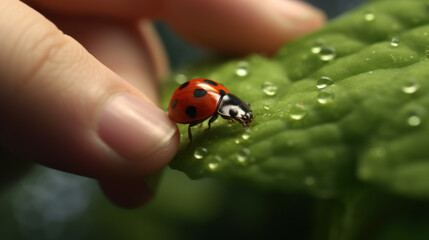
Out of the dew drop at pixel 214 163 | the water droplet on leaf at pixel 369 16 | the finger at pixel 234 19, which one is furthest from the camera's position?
the finger at pixel 234 19

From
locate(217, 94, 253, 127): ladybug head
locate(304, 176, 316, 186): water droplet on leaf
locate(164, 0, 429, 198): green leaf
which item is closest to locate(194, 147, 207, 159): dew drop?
locate(164, 0, 429, 198): green leaf

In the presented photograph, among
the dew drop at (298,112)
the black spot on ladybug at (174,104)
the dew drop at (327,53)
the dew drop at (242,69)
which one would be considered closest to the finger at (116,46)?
the dew drop at (242,69)

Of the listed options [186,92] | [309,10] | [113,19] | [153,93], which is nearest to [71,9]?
[113,19]

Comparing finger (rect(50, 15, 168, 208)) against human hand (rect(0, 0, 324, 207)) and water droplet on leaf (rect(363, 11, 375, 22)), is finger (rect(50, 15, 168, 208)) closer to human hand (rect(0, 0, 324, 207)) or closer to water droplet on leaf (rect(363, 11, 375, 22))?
human hand (rect(0, 0, 324, 207))

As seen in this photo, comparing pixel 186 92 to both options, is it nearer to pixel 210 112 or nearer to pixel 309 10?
pixel 210 112

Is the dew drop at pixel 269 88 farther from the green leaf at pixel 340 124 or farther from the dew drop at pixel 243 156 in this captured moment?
the dew drop at pixel 243 156

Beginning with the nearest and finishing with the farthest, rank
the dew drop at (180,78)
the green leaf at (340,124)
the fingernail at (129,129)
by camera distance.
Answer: the green leaf at (340,124) < the fingernail at (129,129) < the dew drop at (180,78)

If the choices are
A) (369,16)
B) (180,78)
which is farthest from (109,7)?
(369,16)
